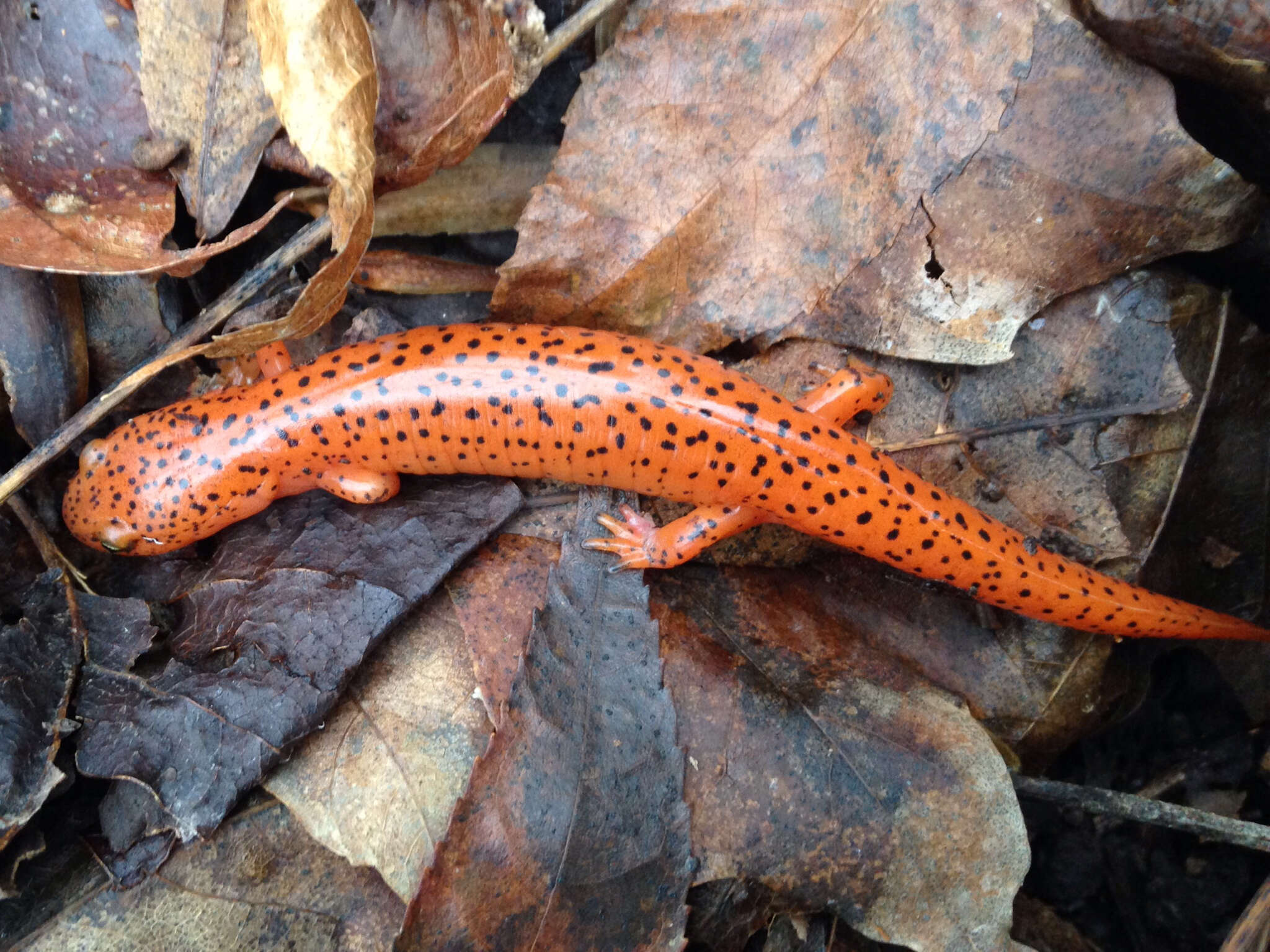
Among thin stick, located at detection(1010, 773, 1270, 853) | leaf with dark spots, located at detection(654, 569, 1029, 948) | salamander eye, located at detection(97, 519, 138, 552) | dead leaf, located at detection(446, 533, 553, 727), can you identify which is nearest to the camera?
leaf with dark spots, located at detection(654, 569, 1029, 948)

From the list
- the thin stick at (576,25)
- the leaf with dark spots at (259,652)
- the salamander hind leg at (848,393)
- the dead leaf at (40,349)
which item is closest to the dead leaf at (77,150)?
the dead leaf at (40,349)

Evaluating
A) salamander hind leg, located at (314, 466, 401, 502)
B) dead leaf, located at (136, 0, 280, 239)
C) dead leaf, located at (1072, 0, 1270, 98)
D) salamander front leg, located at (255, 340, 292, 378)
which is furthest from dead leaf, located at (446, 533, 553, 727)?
dead leaf, located at (1072, 0, 1270, 98)

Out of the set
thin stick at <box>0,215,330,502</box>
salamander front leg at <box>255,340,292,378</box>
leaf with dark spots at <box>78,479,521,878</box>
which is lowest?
leaf with dark spots at <box>78,479,521,878</box>

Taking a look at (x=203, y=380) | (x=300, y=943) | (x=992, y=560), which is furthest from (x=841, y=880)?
(x=203, y=380)

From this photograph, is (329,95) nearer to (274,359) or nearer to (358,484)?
(274,359)

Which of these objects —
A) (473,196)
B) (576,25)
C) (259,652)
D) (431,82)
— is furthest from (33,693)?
(576,25)

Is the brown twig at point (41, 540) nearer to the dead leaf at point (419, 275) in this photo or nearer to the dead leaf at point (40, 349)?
the dead leaf at point (40, 349)

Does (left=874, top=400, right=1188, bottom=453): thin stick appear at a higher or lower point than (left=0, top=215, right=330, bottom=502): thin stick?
lower

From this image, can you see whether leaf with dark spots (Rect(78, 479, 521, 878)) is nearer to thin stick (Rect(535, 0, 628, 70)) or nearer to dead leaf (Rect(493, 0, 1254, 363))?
dead leaf (Rect(493, 0, 1254, 363))
